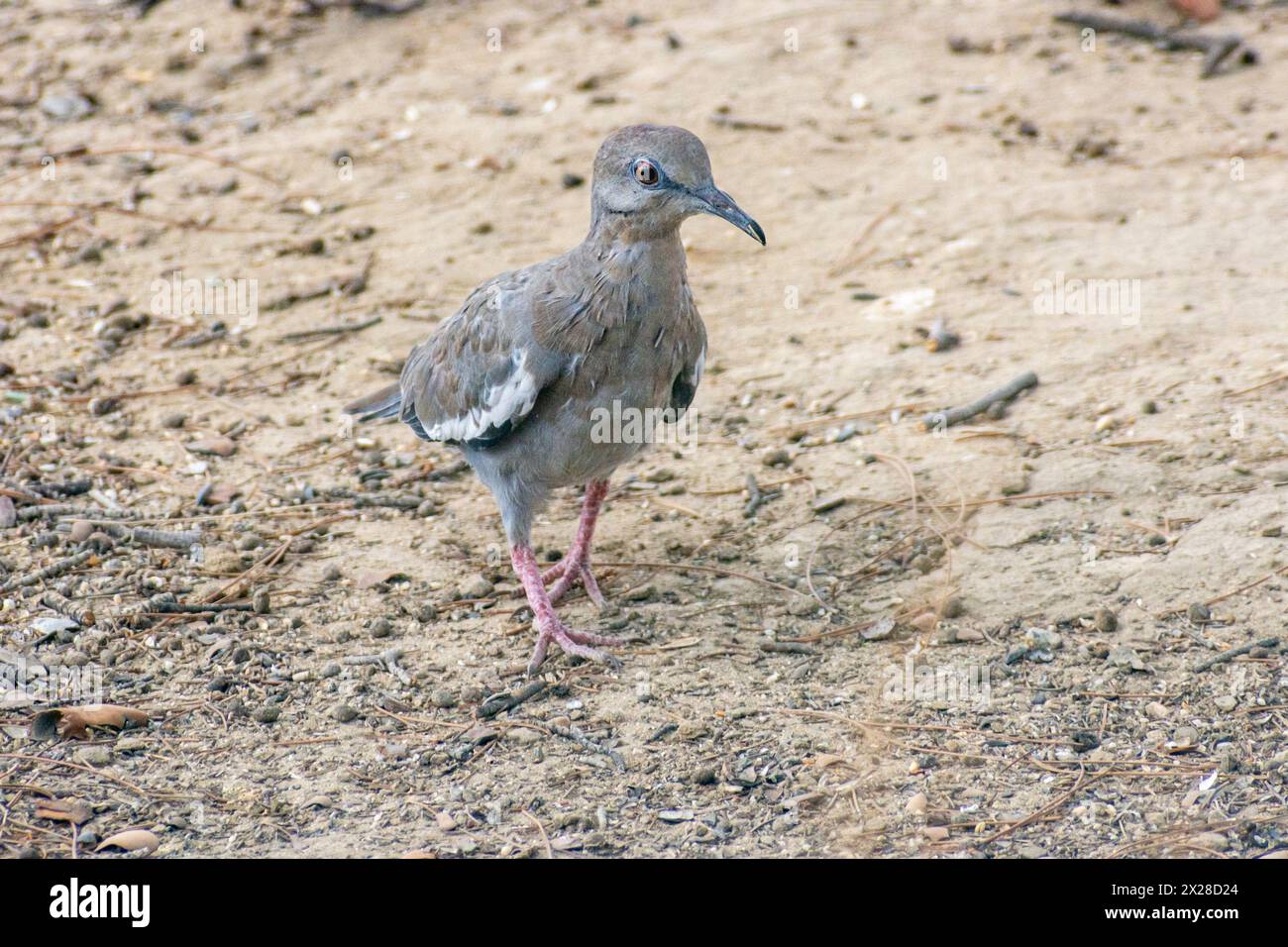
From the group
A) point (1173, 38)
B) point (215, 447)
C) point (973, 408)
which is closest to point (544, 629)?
point (215, 447)

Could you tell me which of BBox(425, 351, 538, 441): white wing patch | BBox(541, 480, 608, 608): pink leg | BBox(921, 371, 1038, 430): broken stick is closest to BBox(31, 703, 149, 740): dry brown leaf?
BBox(425, 351, 538, 441): white wing patch

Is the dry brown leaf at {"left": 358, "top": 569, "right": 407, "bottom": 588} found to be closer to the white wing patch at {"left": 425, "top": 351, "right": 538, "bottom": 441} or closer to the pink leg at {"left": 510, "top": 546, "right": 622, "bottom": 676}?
the pink leg at {"left": 510, "top": 546, "right": 622, "bottom": 676}

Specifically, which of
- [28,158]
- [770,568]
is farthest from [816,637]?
[28,158]

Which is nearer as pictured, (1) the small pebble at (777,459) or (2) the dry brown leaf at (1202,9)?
(1) the small pebble at (777,459)

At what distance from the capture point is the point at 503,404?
15.6 feet

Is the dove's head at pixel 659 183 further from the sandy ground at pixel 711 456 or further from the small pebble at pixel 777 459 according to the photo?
the small pebble at pixel 777 459

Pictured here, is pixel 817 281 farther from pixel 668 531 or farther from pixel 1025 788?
pixel 1025 788

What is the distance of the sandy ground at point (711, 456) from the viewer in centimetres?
409

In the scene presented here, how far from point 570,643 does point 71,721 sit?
5.34 ft

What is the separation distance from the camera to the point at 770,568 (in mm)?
5312

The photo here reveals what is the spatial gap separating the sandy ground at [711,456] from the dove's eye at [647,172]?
5.27 feet

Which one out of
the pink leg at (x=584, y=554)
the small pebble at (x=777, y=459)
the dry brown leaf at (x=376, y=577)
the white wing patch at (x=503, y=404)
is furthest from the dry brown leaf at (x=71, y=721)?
the small pebble at (x=777, y=459)

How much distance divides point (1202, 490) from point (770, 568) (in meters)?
1.64
